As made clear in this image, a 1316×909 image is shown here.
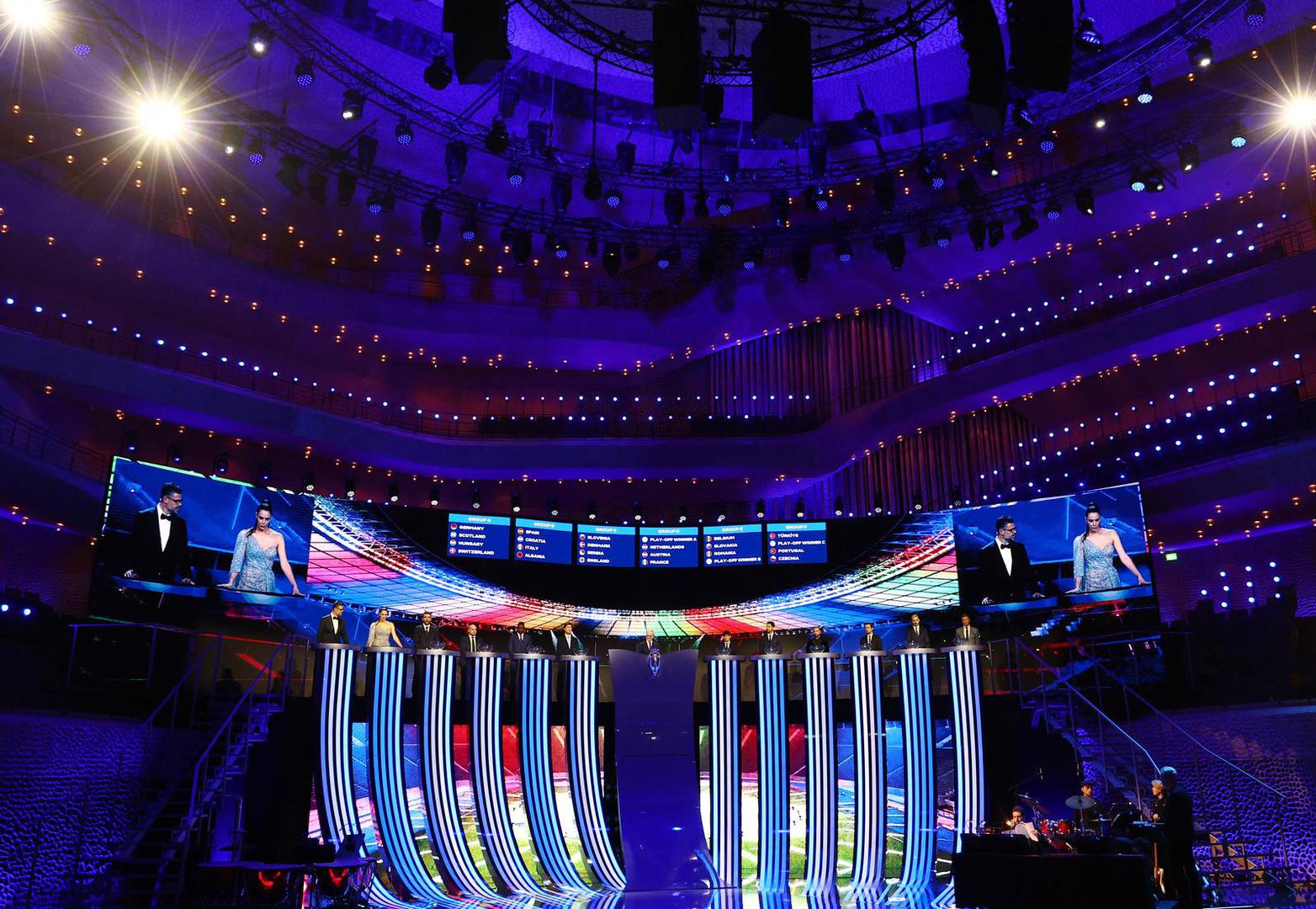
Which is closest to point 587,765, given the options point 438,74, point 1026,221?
point 438,74

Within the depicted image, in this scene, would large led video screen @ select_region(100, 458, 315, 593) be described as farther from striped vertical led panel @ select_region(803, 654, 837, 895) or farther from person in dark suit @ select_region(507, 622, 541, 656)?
striped vertical led panel @ select_region(803, 654, 837, 895)

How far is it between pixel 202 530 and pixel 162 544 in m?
0.50

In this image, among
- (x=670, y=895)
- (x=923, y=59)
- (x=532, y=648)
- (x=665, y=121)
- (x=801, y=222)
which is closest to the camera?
(x=665, y=121)

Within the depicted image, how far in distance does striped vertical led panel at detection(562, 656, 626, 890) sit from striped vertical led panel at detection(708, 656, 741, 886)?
1.28 metres

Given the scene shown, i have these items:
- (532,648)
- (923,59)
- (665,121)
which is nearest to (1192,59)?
(923,59)

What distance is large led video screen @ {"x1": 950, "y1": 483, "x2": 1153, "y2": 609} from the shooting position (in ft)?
47.4

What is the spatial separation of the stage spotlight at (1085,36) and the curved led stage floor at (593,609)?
6199 millimetres

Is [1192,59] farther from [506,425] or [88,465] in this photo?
[88,465]

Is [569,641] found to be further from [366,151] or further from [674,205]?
[366,151]

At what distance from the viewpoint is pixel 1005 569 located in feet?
49.2

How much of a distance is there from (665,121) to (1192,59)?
25.9 feet

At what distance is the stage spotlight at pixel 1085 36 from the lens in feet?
40.0

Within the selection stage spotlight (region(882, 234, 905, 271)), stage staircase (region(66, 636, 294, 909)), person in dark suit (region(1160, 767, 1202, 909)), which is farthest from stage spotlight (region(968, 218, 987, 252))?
stage staircase (region(66, 636, 294, 909))

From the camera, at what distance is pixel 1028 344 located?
59.1ft
